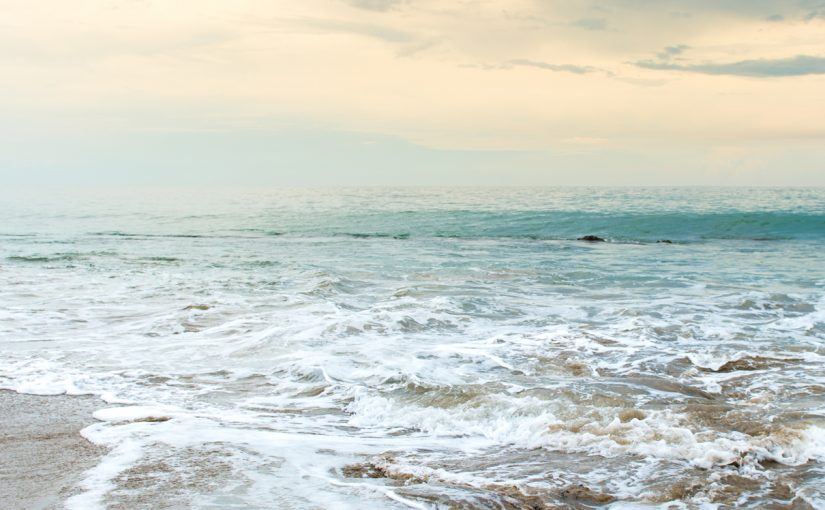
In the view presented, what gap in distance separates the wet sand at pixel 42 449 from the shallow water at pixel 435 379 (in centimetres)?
15

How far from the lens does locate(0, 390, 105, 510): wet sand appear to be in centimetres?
403

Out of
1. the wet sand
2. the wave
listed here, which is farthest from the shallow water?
the wave

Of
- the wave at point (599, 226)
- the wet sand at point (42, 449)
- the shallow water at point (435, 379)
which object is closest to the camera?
the wet sand at point (42, 449)

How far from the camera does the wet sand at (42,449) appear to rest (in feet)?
13.2

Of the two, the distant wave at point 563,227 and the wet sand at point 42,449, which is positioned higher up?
the wet sand at point 42,449

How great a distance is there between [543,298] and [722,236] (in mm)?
18015

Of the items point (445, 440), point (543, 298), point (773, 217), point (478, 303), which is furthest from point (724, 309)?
point (773, 217)

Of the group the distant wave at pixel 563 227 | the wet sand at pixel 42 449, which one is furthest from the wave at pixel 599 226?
the wet sand at pixel 42 449

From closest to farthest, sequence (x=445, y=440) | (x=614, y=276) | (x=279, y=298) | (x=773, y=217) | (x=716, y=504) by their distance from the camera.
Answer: (x=716, y=504) → (x=445, y=440) → (x=279, y=298) → (x=614, y=276) → (x=773, y=217)

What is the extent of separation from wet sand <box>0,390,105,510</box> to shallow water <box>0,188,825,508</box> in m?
0.15

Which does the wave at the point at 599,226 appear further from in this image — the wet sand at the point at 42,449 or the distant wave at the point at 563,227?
the wet sand at the point at 42,449

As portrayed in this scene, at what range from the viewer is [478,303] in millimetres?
11508

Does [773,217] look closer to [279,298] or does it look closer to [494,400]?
[279,298]

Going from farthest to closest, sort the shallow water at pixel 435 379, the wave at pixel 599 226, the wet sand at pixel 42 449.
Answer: the wave at pixel 599 226 → the shallow water at pixel 435 379 → the wet sand at pixel 42 449
